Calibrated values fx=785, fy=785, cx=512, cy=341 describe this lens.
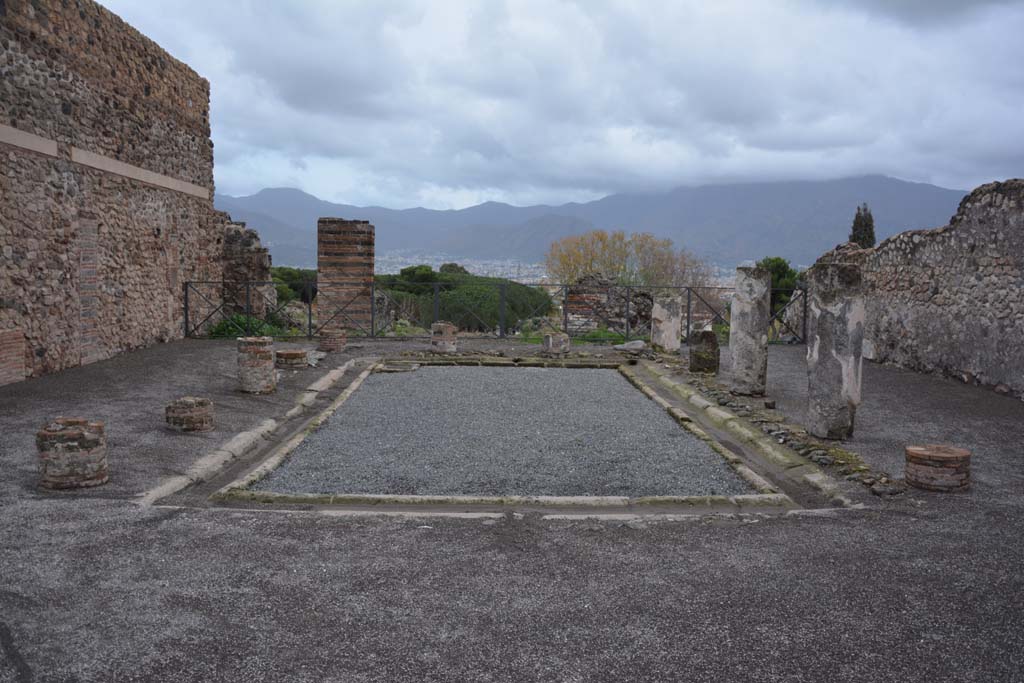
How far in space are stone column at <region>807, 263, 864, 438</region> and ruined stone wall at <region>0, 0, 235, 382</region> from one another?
9414 mm

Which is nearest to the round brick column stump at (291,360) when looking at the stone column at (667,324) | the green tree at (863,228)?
the stone column at (667,324)

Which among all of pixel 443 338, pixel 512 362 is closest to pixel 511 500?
pixel 512 362

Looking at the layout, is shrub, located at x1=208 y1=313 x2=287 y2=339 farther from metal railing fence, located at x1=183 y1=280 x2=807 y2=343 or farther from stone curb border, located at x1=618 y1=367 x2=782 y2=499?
stone curb border, located at x1=618 y1=367 x2=782 y2=499

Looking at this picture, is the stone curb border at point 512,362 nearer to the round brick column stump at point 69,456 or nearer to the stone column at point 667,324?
the stone column at point 667,324

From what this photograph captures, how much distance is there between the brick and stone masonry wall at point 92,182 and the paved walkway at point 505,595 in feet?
19.4

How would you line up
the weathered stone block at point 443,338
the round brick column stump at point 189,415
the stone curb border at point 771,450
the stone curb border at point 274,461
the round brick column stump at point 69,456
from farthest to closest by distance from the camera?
the weathered stone block at point 443,338 → the round brick column stump at point 189,415 → the stone curb border at point 771,450 → the stone curb border at point 274,461 → the round brick column stump at point 69,456

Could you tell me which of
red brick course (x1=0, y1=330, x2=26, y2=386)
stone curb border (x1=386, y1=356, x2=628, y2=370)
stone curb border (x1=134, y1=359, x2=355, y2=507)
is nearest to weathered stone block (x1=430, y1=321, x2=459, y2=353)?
stone curb border (x1=386, y1=356, x2=628, y2=370)

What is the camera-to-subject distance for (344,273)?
16844mm

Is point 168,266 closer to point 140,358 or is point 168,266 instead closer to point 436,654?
point 140,358

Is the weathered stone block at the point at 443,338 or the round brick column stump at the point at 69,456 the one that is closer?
the round brick column stump at the point at 69,456

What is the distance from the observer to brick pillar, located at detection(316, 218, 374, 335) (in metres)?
16.7

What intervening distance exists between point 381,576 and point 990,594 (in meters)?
3.06

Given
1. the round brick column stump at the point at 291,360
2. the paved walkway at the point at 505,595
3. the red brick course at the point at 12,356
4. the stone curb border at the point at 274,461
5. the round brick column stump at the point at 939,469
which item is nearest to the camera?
the paved walkway at the point at 505,595

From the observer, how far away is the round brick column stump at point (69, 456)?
5434mm
